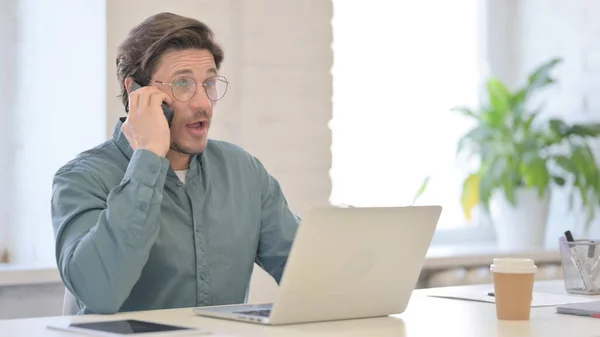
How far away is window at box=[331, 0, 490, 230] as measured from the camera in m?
3.91

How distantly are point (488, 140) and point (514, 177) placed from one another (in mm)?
182

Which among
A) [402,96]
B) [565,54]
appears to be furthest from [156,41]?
[565,54]

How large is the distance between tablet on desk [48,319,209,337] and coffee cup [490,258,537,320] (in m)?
0.55

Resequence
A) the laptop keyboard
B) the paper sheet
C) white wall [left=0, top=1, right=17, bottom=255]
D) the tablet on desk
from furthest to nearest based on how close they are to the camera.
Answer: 1. white wall [left=0, top=1, right=17, bottom=255]
2. the paper sheet
3. the laptop keyboard
4. the tablet on desk

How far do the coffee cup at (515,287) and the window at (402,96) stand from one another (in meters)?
2.12

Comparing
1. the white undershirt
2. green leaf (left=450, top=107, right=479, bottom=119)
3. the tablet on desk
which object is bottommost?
the tablet on desk

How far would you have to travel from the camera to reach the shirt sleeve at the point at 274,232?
7.54ft

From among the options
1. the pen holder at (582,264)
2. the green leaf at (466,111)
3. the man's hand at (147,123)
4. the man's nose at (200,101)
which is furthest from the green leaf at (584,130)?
the man's hand at (147,123)

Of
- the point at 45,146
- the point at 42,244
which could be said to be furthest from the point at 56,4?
the point at 42,244

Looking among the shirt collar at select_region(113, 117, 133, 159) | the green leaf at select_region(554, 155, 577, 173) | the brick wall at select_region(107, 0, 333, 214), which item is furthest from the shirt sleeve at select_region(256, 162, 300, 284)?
the green leaf at select_region(554, 155, 577, 173)

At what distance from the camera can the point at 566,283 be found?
2.14m

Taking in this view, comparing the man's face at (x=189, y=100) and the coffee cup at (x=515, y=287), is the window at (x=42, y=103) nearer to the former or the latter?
the man's face at (x=189, y=100)

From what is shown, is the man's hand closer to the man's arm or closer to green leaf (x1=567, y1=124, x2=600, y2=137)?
the man's arm

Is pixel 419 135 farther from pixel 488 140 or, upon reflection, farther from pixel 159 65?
pixel 159 65
